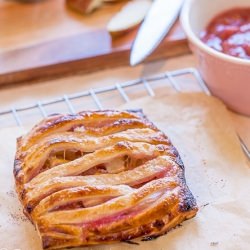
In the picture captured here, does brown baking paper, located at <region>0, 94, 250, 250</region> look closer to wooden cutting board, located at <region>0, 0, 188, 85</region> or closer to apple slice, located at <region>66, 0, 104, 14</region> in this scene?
wooden cutting board, located at <region>0, 0, 188, 85</region>

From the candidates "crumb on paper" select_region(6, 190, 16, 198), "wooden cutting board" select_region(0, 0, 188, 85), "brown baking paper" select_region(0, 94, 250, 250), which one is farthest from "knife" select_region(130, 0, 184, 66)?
"crumb on paper" select_region(6, 190, 16, 198)

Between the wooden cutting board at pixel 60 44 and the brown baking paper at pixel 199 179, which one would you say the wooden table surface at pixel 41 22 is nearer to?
the wooden cutting board at pixel 60 44

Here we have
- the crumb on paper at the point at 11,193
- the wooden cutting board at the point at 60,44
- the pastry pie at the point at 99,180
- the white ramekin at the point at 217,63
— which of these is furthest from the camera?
the wooden cutting board at the point at 60,44

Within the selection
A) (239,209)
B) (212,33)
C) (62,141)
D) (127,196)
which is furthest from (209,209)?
(212,33)

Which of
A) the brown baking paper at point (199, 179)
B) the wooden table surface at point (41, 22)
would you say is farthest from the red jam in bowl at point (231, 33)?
the wooden table surface at point (41, 22)

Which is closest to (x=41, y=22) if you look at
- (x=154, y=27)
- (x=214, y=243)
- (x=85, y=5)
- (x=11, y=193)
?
(x=85, y=5)

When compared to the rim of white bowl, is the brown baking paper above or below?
below

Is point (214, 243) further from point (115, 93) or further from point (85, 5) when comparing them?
point (85, 5)

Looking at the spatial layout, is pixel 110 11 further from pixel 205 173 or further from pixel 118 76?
pixel 205 173
